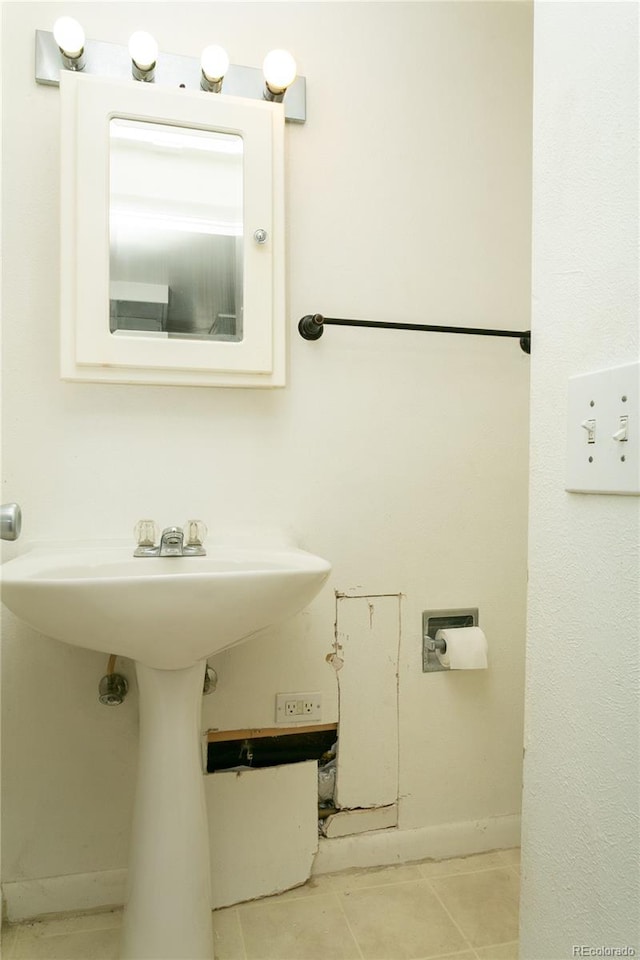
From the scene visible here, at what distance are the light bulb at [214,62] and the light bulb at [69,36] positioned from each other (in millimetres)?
233

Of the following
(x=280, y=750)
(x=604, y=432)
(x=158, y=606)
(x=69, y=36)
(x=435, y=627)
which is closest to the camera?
(x=604, y=432)

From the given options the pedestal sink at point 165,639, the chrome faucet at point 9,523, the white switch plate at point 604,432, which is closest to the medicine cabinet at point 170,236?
the pedestal sink at point 165,639

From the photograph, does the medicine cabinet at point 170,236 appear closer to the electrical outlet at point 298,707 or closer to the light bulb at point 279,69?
the light bulb at point 279,69

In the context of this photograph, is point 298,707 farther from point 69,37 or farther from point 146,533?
point 69,37

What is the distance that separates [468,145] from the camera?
1.56 m

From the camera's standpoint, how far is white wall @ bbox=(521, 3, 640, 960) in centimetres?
53

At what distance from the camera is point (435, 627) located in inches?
61.2

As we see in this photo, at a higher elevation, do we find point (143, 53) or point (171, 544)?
point (143, 53)

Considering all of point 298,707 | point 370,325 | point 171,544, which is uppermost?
point 370,325

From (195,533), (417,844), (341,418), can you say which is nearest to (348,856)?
(417,844)

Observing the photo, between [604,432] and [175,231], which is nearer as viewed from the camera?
[604,432]

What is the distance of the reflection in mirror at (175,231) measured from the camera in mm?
1305

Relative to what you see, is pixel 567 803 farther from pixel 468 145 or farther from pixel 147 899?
pixel 468 145

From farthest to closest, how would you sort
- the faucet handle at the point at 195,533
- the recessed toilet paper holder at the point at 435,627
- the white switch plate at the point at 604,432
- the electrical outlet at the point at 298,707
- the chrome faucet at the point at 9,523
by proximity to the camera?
1. the recessed toilet paper holder at the point at 435,627
2. the electrical outlet at the point at 298,707
3. the faucet handle at the point at 195,533
4. the chrome faucet at the point at 9,523
5. the white switch plate at the point at 604,432
